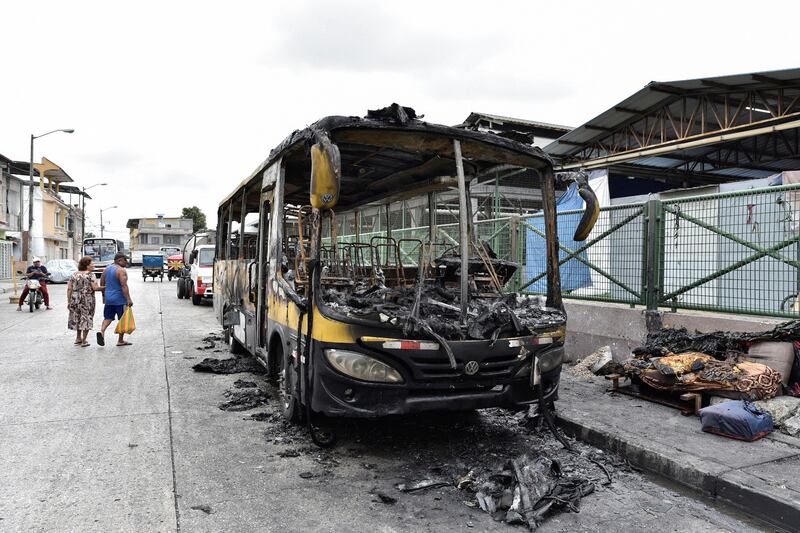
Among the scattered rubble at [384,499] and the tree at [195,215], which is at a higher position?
the tree at [195,215]

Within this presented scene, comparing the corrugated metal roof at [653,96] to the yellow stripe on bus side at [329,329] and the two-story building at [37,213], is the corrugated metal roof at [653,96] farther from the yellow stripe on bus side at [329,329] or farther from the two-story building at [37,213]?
the two-story building at [37,213]

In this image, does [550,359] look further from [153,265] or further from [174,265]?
[153,265]

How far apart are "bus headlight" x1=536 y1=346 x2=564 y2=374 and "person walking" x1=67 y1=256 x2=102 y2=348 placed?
27.4ft

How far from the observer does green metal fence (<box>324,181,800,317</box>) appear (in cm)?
563

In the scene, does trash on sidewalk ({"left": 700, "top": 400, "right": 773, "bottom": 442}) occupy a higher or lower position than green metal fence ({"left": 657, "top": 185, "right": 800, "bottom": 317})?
lower

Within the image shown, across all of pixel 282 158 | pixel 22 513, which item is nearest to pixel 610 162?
→ pixel 282 158

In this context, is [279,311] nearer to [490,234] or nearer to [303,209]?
[303,209]

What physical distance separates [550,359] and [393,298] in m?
1.39

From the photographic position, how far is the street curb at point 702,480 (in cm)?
342

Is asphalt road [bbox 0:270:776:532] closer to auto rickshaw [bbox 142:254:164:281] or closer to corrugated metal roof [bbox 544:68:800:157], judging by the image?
corrugated metal roof [bbox 544:68:800:157]

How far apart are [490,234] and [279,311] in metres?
5.50

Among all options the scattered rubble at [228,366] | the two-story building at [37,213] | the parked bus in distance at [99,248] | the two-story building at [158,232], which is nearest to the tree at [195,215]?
the two-story building at [158,232]

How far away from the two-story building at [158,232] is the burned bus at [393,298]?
Result: 3045 inches

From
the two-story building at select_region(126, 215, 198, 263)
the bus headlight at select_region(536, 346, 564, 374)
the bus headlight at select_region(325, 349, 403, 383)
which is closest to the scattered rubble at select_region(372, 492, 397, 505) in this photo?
the bus headlight at select_region(325, 349, 403, 383)
